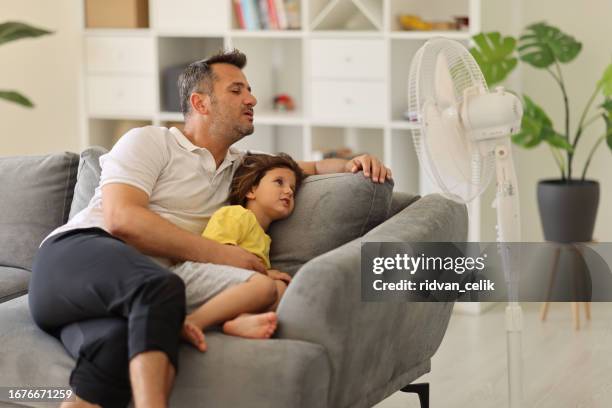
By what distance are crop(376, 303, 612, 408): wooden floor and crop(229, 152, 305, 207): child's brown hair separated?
870 millimetres

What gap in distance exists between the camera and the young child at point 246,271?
2357 millimetres

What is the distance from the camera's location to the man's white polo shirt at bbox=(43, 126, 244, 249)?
2664mm

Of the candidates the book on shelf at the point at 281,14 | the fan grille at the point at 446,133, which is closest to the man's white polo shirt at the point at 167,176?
the fan grille at the point at 446,133

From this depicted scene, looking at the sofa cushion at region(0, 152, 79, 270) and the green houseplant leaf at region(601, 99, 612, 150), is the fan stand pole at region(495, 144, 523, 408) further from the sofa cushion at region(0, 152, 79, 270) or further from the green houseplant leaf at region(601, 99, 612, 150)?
the green houseplant leaf at region(601, 99, 612, 150)

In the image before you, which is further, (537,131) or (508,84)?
(508,84)

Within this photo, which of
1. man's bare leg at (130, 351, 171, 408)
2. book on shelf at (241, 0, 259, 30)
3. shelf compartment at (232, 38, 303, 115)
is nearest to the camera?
man's bare leg at (130, 351, 171, 408)

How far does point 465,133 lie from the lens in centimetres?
248

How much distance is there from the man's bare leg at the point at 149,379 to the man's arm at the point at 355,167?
0.86 metres

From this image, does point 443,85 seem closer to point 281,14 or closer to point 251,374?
point 251,374

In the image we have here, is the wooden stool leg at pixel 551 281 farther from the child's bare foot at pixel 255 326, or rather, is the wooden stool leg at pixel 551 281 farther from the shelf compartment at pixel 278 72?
the child's bare foot at pixel 255 326

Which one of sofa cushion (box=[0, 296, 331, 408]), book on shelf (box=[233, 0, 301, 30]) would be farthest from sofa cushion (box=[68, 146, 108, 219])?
book on shelf (box=[233, 0, 301, 30])

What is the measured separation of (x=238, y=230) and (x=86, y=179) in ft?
2.13

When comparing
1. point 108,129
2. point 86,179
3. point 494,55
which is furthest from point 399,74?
point 86,179

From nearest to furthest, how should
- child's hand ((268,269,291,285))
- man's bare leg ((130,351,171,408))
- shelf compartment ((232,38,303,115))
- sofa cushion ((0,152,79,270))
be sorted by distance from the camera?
man's bare leg ((130,351,171,408)), child's hand ((268,269,291,285)), sofa cushion ((0,152,79,270)), shelf compartment ((232,38,303,115))
